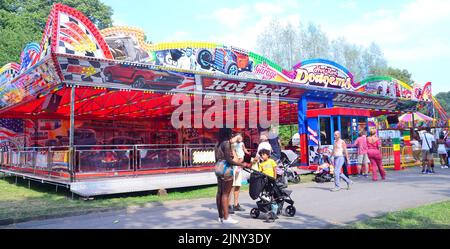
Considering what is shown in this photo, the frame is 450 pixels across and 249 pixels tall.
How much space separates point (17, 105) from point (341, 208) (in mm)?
13590

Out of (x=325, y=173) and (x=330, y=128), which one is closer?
(x=325, y=173)

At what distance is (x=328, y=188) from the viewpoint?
1111 cm

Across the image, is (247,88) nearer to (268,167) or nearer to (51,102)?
(51,102)

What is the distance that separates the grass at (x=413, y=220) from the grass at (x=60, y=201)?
5.14 meters

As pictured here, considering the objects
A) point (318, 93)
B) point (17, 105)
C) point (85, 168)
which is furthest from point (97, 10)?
point (85, 168)

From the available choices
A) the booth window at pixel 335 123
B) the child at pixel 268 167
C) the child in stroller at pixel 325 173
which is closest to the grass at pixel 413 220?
the child at pixel 268 167

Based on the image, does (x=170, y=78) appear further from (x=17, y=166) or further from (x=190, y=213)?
(x=17, y=166)

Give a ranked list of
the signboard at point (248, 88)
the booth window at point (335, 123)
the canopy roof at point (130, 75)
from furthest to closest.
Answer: the booth window at point (335, 123) → the signboard at point (248, 88) → the canopy roof at point (130, 75)

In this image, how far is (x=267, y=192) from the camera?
23.2 feet

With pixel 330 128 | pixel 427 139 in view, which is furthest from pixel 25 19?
pixel 427 139

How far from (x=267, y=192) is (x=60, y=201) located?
5.99 m

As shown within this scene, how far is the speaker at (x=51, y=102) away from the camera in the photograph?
13242 mm

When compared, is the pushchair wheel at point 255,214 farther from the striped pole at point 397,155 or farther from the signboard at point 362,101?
the signboard at point 362,101

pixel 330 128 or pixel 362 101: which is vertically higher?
pixel 362 101
